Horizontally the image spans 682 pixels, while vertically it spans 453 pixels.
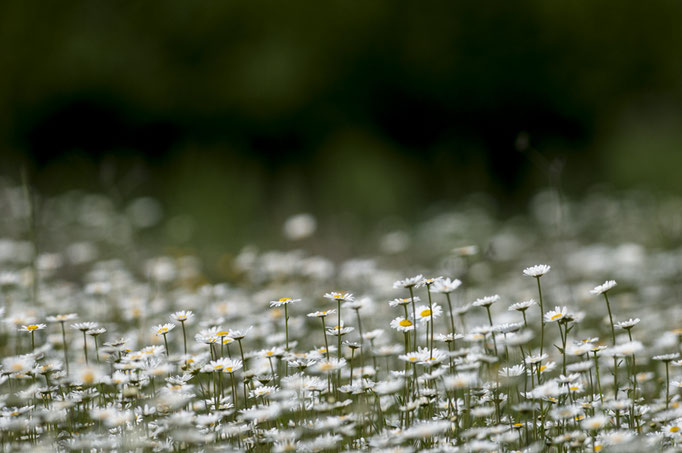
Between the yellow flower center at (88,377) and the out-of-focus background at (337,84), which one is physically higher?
the out-of-focus background at (337,84)

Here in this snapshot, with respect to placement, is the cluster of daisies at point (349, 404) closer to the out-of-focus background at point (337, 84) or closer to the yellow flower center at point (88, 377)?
the yellow flower center at point (88, 377)

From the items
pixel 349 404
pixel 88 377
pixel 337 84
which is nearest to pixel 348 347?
pixel 349 404

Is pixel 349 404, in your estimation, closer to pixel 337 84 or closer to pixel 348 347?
pixel 348 347

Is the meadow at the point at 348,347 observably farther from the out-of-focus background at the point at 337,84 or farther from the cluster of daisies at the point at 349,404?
the out-of-focus background at the point at 337,84

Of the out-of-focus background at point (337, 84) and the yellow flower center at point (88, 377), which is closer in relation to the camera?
the yellow flower center at point (88, 377)

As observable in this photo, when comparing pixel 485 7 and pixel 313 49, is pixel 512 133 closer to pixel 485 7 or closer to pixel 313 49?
pixel 485 7

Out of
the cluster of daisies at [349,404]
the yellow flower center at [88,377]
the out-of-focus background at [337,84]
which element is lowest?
the cluster of daisies at [349,404]

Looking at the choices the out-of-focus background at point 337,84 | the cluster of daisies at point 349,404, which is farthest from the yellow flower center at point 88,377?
the out-of-focus background at point 337,84
